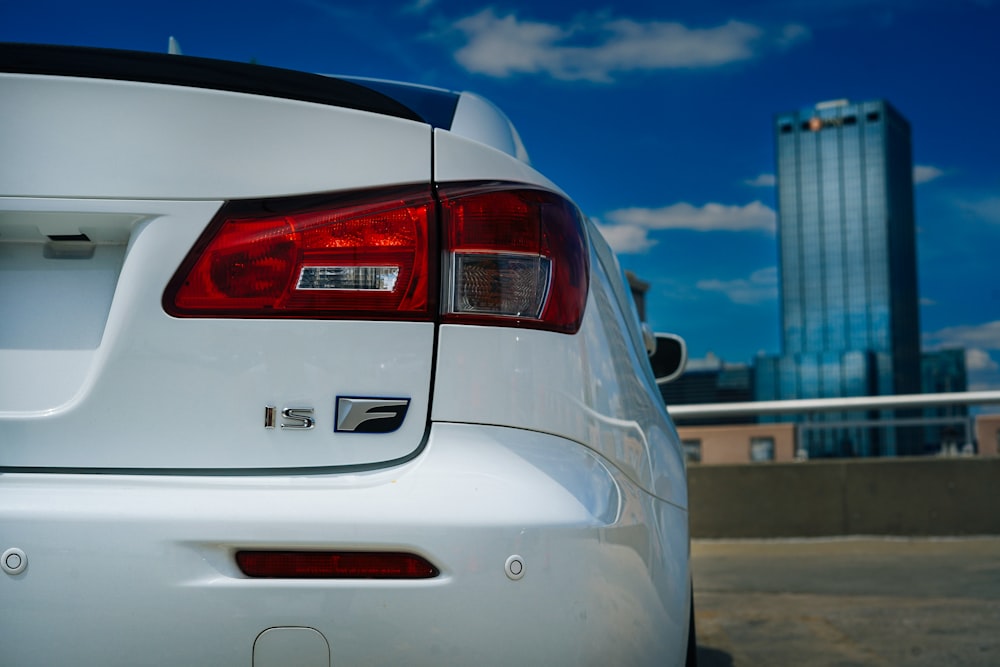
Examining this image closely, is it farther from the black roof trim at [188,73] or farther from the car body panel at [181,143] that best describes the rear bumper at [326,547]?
the black roof trim at [188,73]

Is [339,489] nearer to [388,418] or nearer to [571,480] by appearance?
[388,418]

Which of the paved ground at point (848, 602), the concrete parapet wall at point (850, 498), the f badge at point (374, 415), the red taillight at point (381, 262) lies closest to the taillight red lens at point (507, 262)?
the red taillight at point (381, 262)

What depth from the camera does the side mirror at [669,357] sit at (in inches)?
127

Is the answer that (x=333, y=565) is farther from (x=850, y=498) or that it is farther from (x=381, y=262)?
(x=850, y=498)

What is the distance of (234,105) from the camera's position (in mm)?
1467

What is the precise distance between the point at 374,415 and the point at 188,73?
0.57 m

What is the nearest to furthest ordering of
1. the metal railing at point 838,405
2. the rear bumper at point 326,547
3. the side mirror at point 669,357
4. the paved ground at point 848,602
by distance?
the rear bumper at point 326,547
the side mirror at point 669,357
the paved ground at point 848,602
the metal railing at point 838,405

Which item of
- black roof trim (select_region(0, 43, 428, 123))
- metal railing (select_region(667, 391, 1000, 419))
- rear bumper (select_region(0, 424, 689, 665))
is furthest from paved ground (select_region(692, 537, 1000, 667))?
black roof trim (select_region(0, 43, 428, 123))

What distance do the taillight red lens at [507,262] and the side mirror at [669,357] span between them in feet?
5.68

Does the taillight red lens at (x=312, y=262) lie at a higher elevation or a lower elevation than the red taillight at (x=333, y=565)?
higher

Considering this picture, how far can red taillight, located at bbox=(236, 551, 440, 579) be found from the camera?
1.33m

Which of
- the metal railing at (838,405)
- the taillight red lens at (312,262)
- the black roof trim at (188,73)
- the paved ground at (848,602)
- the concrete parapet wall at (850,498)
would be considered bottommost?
the paved ground at (848,602)

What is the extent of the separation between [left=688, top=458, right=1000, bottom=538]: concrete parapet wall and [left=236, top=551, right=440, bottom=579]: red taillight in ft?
20.9

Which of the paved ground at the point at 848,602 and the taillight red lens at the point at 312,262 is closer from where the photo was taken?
the taillight red lens at the point at 312,262
